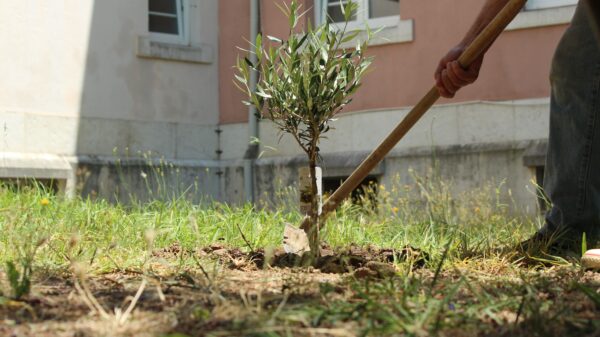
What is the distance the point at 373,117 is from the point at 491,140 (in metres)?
1.07

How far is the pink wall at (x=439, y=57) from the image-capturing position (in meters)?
8.21

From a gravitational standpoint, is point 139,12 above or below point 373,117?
above

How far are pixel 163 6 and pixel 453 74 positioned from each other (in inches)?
219

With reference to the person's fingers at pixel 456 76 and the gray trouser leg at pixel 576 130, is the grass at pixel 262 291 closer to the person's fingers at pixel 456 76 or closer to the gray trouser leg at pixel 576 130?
the gray trouser leg at pixel 576 130

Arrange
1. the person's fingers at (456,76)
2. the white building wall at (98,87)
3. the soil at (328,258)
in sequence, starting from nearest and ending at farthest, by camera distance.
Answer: the soil at (328,258)
the person's fingers at (456,76)
the white building wall at (98,87)

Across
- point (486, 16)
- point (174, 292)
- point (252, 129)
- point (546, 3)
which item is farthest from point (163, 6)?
point (174, 292)

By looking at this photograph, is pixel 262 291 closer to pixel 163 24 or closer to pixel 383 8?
pixel 383 8

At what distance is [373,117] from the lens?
8891 millimetres

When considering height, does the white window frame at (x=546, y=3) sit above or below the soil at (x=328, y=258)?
above

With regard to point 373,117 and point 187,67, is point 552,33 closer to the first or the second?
point 373,117

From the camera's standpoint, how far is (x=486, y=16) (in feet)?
15.5

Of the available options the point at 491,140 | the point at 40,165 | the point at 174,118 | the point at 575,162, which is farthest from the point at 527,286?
the point at 174,118

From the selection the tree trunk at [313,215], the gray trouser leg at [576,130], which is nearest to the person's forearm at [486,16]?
the gray trouser leg at [576,130]

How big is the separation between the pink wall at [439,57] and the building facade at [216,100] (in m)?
0.01
